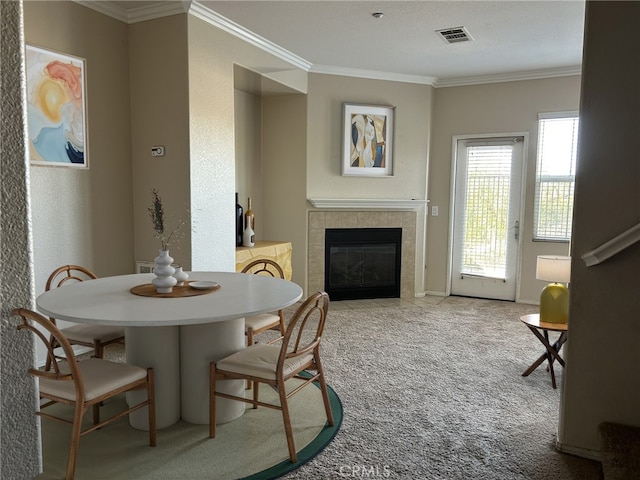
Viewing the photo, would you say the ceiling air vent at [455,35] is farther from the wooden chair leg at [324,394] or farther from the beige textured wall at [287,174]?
the wooden chair leg at [324,394]

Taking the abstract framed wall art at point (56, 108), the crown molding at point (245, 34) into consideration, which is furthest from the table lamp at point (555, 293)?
the abstract framed wall art at point (56, 108)

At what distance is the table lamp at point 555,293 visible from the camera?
313cm

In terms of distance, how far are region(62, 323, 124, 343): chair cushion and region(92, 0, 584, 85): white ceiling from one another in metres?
2.33

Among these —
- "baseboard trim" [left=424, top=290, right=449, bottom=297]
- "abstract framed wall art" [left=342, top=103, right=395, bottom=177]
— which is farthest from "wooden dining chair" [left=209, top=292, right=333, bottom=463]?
"baseboard trim" [left=424, top=290, right=449, bottom=297]

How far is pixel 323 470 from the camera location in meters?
2.17

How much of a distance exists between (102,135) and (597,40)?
126 inches

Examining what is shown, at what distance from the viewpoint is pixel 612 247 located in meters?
2.12

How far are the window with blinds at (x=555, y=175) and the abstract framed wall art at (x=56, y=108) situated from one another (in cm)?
448

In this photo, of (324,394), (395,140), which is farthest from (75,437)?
(395,140)

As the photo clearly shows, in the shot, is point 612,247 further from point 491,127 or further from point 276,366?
point 491,127

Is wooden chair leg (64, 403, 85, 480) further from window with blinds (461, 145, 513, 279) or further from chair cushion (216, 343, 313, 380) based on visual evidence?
window with blinds (461, 145, 513, 279)

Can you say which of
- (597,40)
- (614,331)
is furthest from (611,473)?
(597,40)

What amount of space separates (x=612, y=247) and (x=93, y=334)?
2.64 meters

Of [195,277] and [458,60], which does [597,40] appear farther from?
[458,60]
